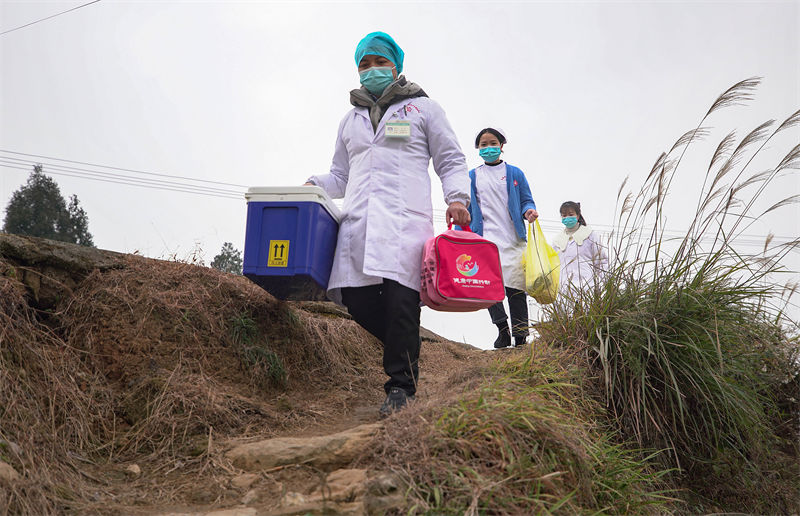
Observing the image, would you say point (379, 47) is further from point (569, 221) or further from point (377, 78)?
point (569, 221)

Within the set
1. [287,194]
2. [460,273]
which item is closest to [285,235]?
[287,194]

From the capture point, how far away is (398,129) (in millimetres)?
3324

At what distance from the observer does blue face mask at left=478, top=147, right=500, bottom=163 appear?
6.41 m

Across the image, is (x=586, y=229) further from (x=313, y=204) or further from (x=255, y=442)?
(x=255, y=442)

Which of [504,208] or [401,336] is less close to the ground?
[504,208]

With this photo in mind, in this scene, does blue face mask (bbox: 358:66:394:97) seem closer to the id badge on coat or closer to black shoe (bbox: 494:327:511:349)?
the id badge on coat

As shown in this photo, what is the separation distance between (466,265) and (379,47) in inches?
55.9

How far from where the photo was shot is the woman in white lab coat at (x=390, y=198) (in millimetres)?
3086

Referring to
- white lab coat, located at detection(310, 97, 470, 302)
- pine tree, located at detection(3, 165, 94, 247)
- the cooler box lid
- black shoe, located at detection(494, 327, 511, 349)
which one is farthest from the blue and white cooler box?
pine tree, located at detection(3, 165, 94, 247)

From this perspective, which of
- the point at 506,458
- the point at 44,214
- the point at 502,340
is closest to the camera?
the point at 506,458

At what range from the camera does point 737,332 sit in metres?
3.07

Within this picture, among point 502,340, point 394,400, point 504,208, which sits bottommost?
point 394,400

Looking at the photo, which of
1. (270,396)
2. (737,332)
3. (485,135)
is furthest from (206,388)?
(485,135)

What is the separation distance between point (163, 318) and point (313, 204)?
1.14 meters
